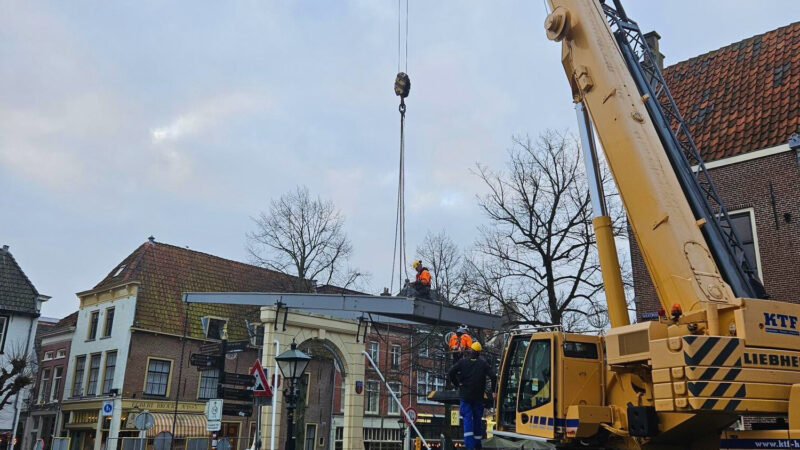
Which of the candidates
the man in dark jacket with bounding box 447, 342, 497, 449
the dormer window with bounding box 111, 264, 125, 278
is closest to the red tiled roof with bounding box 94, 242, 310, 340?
the dormer window with bounding box 111, 264, 125, 278

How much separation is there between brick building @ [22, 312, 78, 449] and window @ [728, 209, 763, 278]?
Answer: 30.9 metres

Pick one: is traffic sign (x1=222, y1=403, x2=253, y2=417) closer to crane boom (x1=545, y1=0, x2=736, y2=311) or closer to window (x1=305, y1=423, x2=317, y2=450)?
crane boom (x1=545, y1=0, x2=736, y2=311)

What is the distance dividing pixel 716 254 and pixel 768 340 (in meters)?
1.62

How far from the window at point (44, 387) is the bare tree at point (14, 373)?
70cm

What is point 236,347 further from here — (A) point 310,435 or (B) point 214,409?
(A) point 310,435

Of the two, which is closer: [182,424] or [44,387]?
[182,424]

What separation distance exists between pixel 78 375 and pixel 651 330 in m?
31.4

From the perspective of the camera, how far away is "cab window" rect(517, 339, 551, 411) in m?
8.88

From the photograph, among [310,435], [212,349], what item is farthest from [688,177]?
[310,435]

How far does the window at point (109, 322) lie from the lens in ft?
99.8

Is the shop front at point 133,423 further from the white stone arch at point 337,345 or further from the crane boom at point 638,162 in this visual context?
the crane boom at point 638,162

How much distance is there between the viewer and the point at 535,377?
905 centimetres

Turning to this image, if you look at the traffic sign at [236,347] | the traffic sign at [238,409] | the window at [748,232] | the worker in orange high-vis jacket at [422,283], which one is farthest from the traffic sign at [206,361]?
the window at [748,232]

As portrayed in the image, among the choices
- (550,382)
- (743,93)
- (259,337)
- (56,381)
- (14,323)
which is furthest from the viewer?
(56,381)
